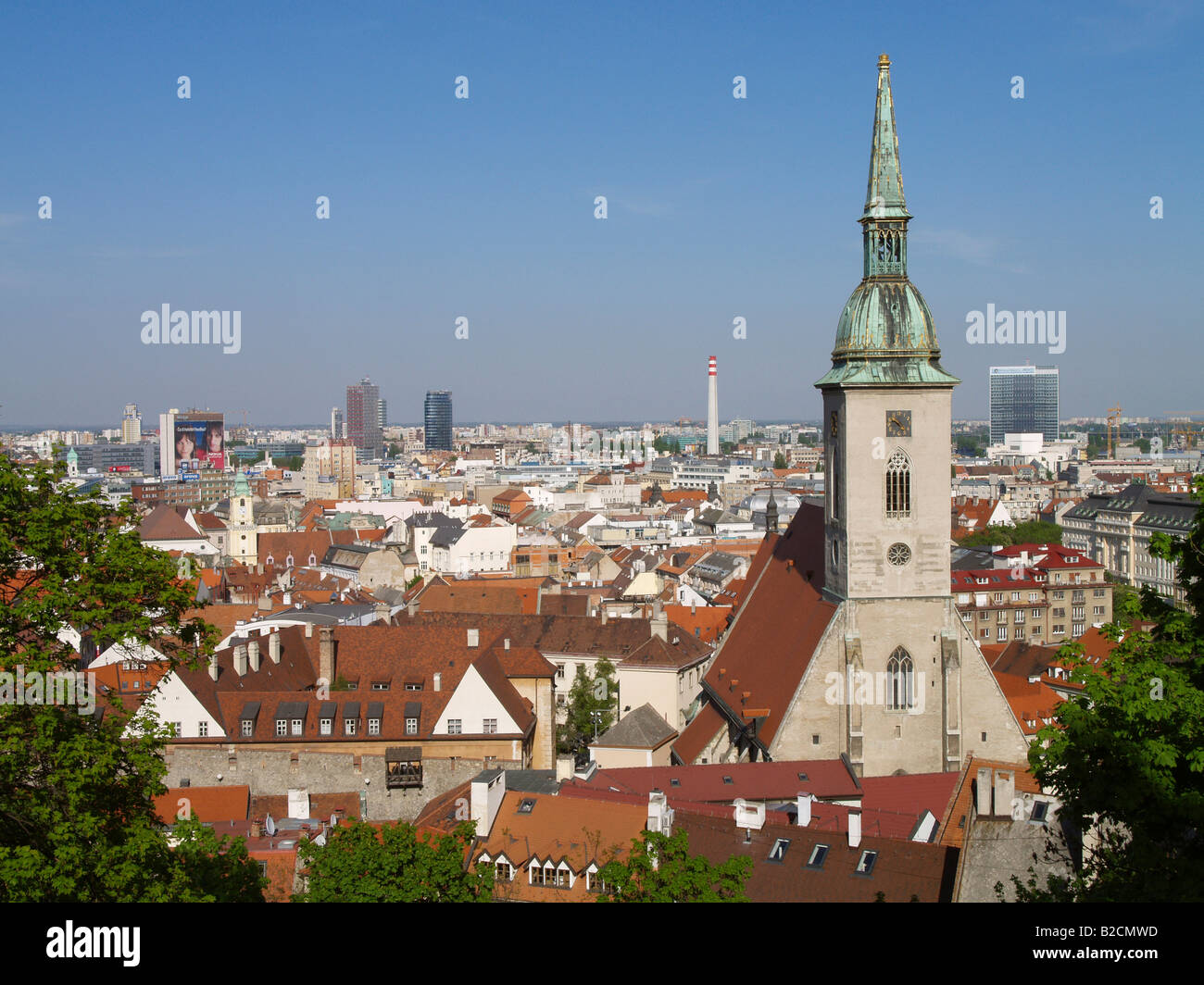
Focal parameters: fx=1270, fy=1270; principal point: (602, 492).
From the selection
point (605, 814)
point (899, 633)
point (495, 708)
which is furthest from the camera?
point (495, 708)

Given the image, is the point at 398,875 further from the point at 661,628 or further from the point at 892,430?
the point at 661,628

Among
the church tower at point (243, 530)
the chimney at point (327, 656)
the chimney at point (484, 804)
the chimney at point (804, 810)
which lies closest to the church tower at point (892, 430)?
the chimney at point (804, 810)

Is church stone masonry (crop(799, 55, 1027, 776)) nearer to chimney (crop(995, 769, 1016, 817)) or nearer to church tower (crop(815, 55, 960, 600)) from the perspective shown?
church tower (crop(815, 55, 960, 600))

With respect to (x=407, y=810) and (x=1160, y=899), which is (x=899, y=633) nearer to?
(x=407, y=810)

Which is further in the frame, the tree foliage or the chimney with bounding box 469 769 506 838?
the tree foliage

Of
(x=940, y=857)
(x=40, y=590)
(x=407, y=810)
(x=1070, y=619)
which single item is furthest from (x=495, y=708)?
(x=1070, y=619)

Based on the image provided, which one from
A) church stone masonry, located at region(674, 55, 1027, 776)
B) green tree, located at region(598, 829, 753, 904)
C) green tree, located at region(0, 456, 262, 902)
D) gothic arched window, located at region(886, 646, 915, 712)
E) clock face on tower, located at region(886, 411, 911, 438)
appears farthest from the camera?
clock face on tower, located at region(886, 411, 911, 438)

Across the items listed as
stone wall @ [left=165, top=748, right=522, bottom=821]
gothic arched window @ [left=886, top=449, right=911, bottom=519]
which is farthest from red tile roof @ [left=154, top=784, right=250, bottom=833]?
gothic arched window @ [left=886, top=449, right=911, bottom=519]
